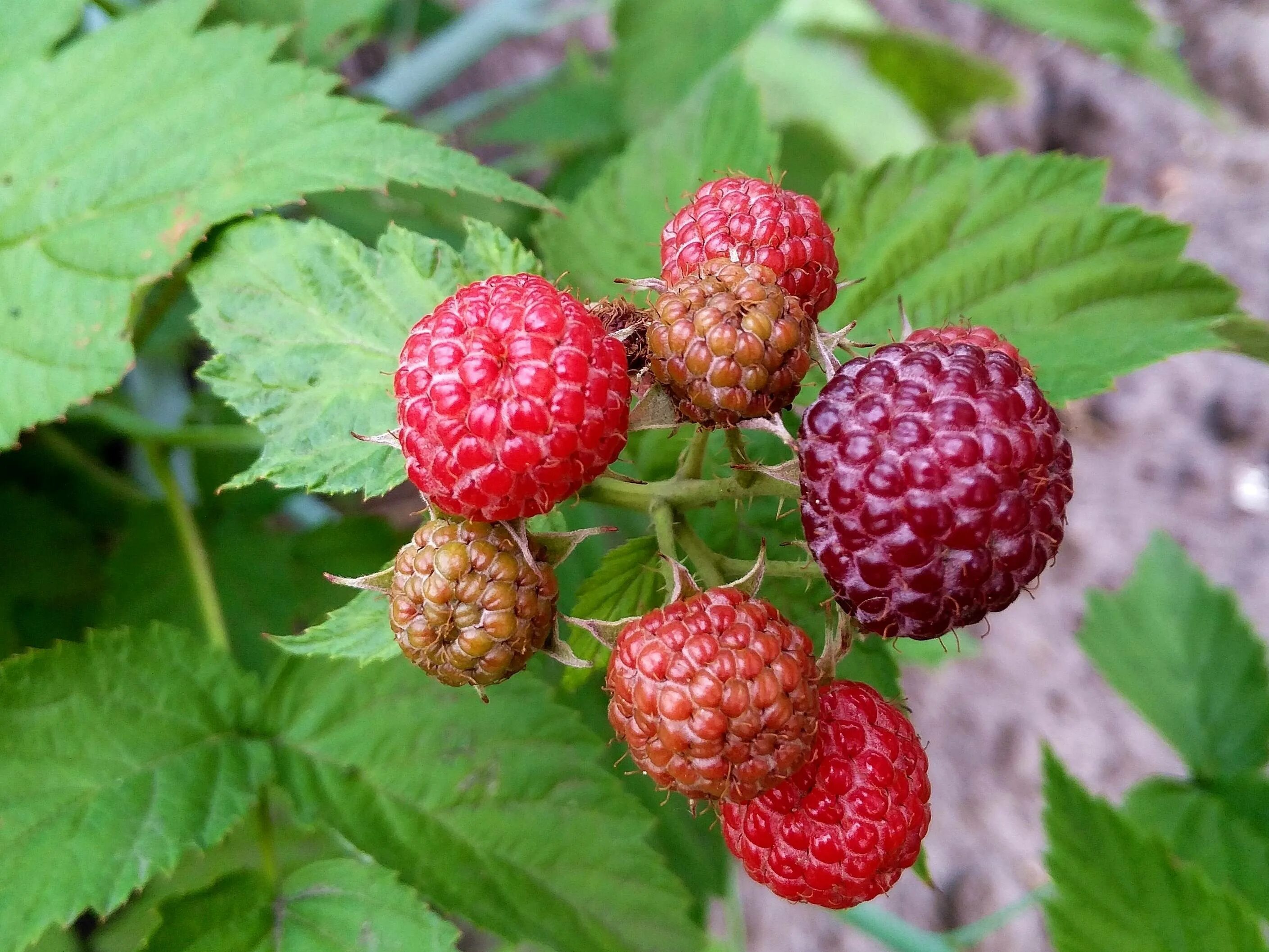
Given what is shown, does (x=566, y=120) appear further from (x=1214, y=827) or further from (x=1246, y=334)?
(x=1214, y=827)

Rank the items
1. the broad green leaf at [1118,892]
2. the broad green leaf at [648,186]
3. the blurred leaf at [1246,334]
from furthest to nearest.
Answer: the broad green leaf at [648,186], the broad green leaf at [1118,892], the blurred leaf at [1246,334]

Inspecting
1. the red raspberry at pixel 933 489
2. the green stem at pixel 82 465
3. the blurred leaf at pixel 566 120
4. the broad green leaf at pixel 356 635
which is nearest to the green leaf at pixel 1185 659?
the red raspberry at pixel 933 489

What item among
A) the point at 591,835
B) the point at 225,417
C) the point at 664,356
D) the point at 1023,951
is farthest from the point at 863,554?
the point at 1023,951

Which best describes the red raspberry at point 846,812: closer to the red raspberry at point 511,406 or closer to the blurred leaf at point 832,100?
the red raspberry at point 511,406

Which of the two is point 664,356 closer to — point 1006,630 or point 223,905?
point 223,905

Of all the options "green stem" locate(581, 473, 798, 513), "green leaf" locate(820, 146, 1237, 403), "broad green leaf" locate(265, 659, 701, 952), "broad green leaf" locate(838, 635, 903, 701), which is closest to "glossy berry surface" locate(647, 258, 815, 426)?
"green stem" locate(581, 473, 798, 513)

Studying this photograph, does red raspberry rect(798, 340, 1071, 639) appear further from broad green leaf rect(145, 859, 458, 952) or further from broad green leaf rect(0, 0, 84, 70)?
broad green leaf rect(0, 0, 84, 70)

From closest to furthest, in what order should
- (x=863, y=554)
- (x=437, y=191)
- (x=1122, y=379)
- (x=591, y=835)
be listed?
(x=863, y=554) → (x=591, y=835) → (x=437, y=191) → (x=1122, y=379)
